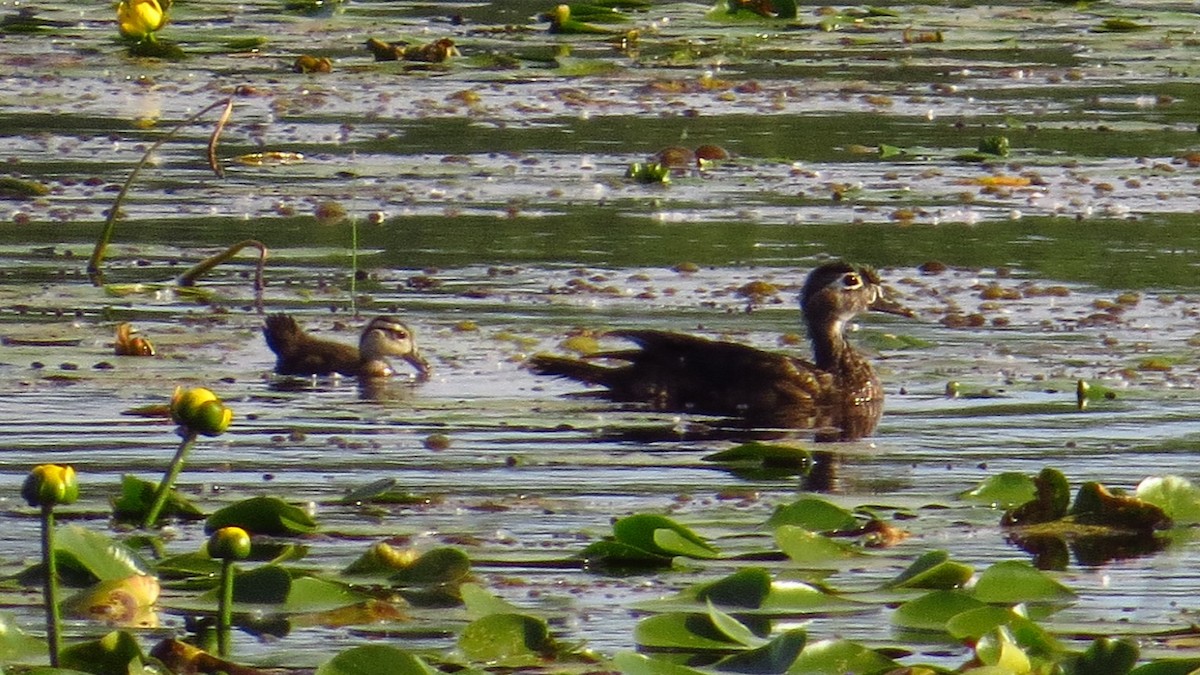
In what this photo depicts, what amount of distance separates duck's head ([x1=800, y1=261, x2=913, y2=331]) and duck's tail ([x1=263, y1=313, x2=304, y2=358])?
1.95 meters

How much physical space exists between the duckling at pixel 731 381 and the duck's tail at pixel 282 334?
2.81 ft

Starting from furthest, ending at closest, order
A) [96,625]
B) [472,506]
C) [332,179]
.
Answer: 1. [332,179]
2. [472,506]
3. [96,625]

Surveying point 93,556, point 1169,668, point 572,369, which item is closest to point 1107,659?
point 1169,668

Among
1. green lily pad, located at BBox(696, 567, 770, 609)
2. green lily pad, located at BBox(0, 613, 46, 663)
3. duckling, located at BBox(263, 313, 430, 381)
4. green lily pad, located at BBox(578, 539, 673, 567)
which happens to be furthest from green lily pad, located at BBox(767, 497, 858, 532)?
duckling, located at BBox(263, 313, 430, 381)

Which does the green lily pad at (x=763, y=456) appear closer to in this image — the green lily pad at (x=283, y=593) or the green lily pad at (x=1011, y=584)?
the green lily pad at (x=1011, y=584)

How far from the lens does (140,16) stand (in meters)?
18.1

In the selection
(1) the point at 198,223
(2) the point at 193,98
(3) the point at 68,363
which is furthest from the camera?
(2) the point at 193,98

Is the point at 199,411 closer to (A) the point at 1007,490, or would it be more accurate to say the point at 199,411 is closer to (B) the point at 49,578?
(B) the point at 49,578

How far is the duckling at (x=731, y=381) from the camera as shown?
31.0 feet

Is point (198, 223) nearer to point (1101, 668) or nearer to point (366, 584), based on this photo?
point (366, 584)

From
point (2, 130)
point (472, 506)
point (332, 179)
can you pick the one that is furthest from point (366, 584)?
point (2, 130)

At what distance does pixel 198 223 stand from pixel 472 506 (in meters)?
5.67

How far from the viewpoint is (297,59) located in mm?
18719

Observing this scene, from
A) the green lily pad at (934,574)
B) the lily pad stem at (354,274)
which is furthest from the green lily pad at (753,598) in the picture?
the lily pad stem at (354,274)
